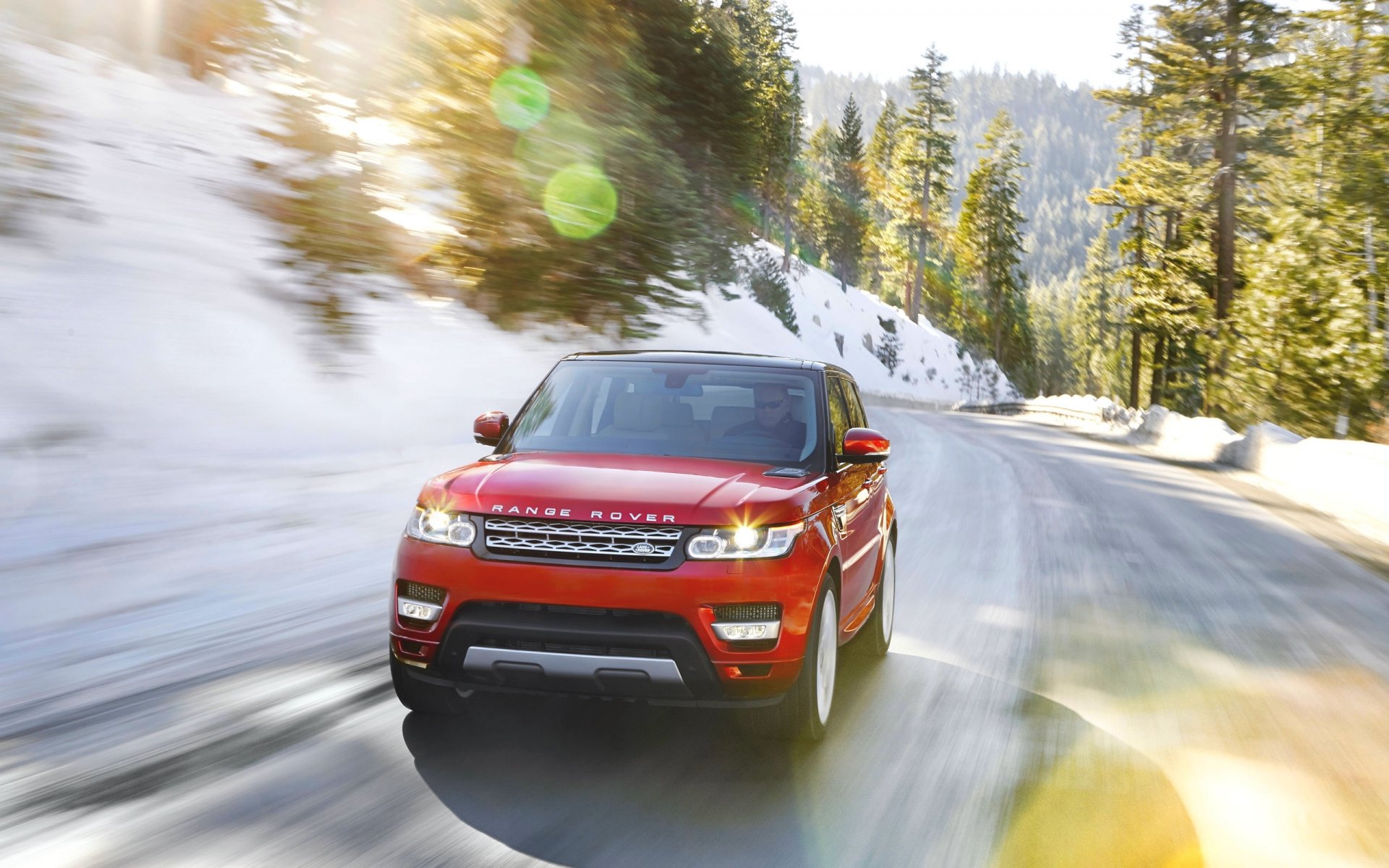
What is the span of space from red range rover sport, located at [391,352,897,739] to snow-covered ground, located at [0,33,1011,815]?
4.25 feet

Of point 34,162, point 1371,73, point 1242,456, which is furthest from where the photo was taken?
point 1371,73

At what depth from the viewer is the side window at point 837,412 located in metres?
5.96

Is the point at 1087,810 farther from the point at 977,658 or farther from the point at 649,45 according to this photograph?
the point at 649,45

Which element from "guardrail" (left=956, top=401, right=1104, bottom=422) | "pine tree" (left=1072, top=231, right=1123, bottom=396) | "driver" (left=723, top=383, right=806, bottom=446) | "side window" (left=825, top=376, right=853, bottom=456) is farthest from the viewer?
"pine tree" (left=1072, top=231, right=1123, bottom=396)

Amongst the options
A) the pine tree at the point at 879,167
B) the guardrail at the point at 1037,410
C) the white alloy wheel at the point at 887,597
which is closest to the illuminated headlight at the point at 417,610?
the white alloy wheel at the point at 887,597

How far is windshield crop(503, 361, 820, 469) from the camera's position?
18.4ft

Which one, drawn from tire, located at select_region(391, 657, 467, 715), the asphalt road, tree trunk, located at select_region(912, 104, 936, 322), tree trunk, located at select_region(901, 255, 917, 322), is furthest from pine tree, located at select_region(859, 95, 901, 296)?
tire, located at select_region(391, 657, 467, 715)

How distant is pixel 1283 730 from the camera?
18.8 ft

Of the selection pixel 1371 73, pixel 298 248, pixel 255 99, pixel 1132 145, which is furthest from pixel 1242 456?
pixel 1132 145

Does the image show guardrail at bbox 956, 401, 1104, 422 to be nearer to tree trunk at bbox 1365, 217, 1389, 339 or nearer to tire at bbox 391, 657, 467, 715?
tree trunk at bbox 1365, 217, 1389, 339

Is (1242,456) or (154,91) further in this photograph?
(154,91)

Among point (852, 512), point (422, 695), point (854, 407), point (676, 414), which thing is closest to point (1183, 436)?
point (854, 407)

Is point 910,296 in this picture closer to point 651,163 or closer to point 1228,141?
point 1228,141

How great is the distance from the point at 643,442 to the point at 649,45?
25428 mm
